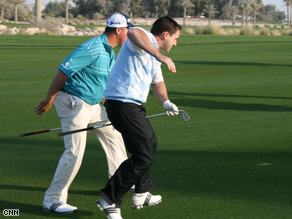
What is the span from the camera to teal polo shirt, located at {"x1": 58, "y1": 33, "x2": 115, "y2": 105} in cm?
432

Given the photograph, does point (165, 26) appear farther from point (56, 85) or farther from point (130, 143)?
point (56, 85)

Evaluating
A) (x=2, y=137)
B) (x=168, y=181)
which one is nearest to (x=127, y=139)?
(x=168, y=181)

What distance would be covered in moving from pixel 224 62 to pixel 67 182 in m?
17.6

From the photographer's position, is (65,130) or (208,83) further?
(208,83)

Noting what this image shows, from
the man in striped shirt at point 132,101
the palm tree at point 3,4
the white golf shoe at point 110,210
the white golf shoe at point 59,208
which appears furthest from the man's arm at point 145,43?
the palm tree at point 3,4

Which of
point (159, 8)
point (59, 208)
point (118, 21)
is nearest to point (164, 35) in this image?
point (118, 21)

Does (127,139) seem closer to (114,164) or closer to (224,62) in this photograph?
(114,164)

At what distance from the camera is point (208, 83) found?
49.0 ft

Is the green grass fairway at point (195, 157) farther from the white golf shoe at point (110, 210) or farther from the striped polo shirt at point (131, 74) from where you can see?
the striped polo shirt at point (131, 74)

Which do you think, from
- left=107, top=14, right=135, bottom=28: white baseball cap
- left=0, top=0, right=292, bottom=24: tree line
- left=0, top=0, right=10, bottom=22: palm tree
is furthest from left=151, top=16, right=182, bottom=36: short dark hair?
left=0, top=0, right=292, bottom=24: tree line

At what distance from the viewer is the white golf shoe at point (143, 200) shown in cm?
450

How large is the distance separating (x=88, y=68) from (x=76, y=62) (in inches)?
6.9

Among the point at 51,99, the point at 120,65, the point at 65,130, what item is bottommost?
the point at 65,130

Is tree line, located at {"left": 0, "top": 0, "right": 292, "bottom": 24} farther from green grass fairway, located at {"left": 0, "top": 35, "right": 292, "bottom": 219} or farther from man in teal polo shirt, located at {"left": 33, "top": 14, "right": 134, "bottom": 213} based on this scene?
man in teal polo shirt, located at {"left": 33, "top": 14, "right": 134, "bottom": 213}
